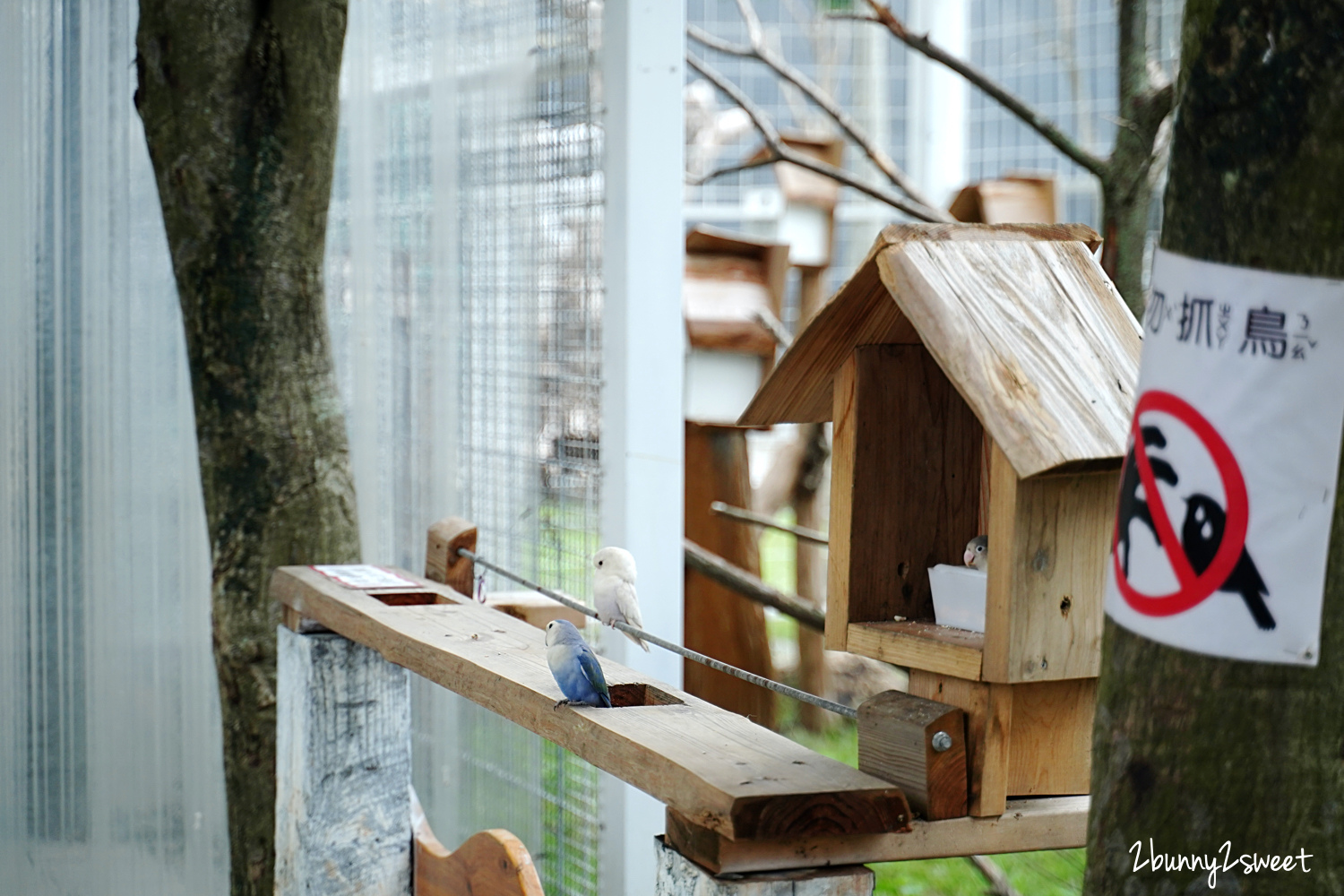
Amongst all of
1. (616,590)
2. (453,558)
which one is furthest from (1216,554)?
(453,558)

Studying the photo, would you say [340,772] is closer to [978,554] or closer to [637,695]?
[637,695]

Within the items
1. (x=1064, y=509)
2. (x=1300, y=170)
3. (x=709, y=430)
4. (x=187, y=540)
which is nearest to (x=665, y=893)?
(x=1064, y=509)

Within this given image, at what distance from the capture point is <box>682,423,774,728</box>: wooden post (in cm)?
403

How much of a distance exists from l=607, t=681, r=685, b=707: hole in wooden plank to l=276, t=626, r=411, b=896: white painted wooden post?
606 millimetres

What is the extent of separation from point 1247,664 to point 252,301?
1.58m

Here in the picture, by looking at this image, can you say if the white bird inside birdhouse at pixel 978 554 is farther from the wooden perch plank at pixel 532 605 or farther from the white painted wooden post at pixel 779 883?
the wooden perch plank at pixel 532 605

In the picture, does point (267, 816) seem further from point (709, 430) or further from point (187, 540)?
point (709, 430)

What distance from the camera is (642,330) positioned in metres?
2.54

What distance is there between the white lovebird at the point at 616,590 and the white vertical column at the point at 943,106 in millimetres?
4818

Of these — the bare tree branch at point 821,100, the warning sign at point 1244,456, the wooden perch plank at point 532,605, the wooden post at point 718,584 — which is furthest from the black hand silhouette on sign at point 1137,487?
the wooden post at point 718,584

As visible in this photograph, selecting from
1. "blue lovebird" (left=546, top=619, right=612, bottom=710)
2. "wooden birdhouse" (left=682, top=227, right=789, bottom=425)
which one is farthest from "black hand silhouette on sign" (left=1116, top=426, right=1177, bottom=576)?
"wooden birdhouse" (left=682, top=227, right=789, bottom=425)

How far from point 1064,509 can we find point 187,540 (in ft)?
6.85

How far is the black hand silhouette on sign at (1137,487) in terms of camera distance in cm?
75

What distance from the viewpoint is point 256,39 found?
192 cm
